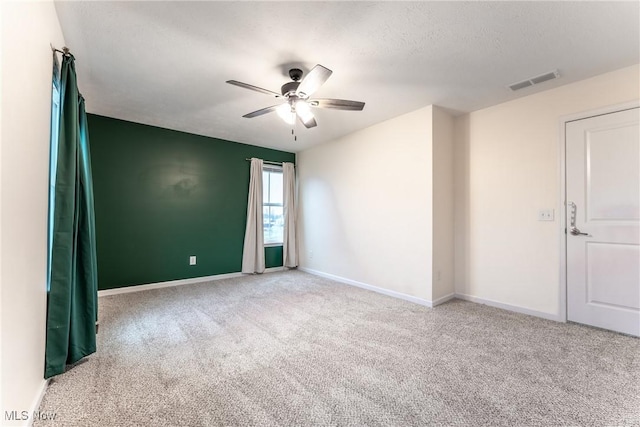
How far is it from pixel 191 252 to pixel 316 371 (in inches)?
124

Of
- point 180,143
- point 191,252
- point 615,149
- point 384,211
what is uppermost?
point 180,143

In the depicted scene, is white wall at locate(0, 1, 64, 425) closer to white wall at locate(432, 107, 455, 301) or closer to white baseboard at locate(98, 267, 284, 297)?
white baseboard at locate(98, 267, 284, 297)

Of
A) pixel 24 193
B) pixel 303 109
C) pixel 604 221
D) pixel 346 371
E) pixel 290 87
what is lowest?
pixel 346 371

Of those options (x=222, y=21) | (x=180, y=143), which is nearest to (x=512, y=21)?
(x=222, y=21)

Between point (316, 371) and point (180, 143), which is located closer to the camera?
point (316, 371)

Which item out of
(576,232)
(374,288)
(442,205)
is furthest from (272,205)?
(576,232)

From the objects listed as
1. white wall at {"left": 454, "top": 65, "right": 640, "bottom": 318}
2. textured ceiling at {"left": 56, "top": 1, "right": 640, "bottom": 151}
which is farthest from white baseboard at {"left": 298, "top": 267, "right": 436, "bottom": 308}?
textured ceiling at {"left": 56, "top": 1, "right": 640, "bottom": 151}

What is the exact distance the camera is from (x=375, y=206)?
12.9ft

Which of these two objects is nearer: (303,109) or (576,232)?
(303,109)

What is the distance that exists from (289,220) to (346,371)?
3.58 meters

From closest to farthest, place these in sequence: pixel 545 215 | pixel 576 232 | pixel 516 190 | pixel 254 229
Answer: pixel 576 232, pixel 545 215, pixel 516 190, pixel 254 229

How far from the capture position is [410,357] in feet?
6.79

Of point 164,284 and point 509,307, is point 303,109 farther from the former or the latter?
point 164,284

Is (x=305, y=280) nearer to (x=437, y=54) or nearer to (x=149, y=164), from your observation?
(x=149, y=164)
